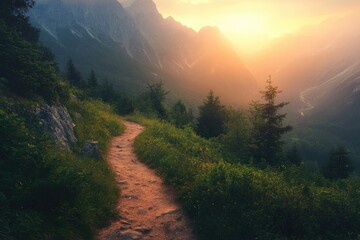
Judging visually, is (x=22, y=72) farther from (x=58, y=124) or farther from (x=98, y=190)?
(x=98, y=190)

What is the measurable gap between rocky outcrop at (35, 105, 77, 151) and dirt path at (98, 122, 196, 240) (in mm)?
2628

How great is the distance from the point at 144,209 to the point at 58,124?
6.54 m

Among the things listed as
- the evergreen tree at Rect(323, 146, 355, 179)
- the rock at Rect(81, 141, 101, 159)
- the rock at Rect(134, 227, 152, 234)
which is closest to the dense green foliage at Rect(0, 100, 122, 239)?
the rock at Rect(134, 227, 152, 234)

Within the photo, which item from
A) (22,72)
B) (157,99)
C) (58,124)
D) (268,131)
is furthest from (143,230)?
(157,99)

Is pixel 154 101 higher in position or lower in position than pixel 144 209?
higher

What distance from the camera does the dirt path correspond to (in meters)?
10.5

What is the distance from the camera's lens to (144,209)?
12.4 metres

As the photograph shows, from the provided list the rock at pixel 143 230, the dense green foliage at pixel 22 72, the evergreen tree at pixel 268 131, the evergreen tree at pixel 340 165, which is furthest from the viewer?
the evergreen tree at pixel 340 165

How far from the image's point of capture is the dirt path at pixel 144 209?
1053cm

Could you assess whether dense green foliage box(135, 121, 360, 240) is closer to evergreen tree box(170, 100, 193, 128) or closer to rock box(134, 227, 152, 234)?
rock box(134, 227, 152, 234)

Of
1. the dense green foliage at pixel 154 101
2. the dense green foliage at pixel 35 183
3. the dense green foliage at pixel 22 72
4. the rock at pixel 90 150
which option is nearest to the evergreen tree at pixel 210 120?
the dense green foliage at pixel 154 101

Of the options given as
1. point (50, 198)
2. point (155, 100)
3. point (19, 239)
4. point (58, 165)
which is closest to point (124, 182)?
point (58, 165)

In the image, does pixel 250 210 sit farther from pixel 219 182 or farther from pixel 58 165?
pixel 58 165

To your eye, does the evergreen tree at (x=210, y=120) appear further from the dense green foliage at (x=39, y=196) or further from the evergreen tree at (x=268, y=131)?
the dense green foliage at (x=39, y=196)
